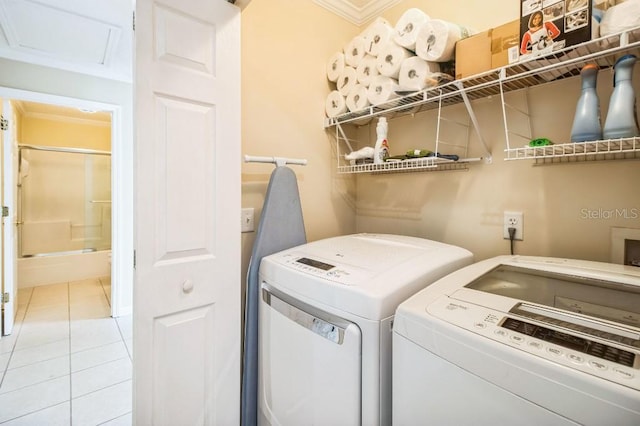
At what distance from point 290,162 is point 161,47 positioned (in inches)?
26.9

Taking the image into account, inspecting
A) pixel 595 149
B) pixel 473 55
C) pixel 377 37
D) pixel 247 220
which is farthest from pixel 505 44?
pixel 247 220

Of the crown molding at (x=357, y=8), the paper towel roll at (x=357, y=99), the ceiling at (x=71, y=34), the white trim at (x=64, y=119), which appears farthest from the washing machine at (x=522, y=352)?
the white trim at (x=64, y=119)

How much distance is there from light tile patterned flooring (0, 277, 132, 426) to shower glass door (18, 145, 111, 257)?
3.65 ft

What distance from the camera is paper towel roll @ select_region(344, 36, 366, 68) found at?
1573 mm

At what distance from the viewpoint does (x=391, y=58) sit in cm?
139

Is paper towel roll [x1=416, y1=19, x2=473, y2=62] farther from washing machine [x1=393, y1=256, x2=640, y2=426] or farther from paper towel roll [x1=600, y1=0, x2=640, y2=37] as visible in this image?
washing machine [x1=393, y1=256, x2=640, y2=426]

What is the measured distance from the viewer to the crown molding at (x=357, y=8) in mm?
1768

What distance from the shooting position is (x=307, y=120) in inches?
67.3

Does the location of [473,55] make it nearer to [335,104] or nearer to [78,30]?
[335,104]

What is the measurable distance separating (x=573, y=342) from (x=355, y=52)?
5.21 feet

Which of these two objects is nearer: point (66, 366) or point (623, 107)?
point (623, 107)

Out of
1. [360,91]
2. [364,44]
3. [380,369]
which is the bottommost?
[380,369]

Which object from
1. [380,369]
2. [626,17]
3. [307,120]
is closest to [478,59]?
[626,17]

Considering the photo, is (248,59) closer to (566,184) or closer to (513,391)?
(566,184)
